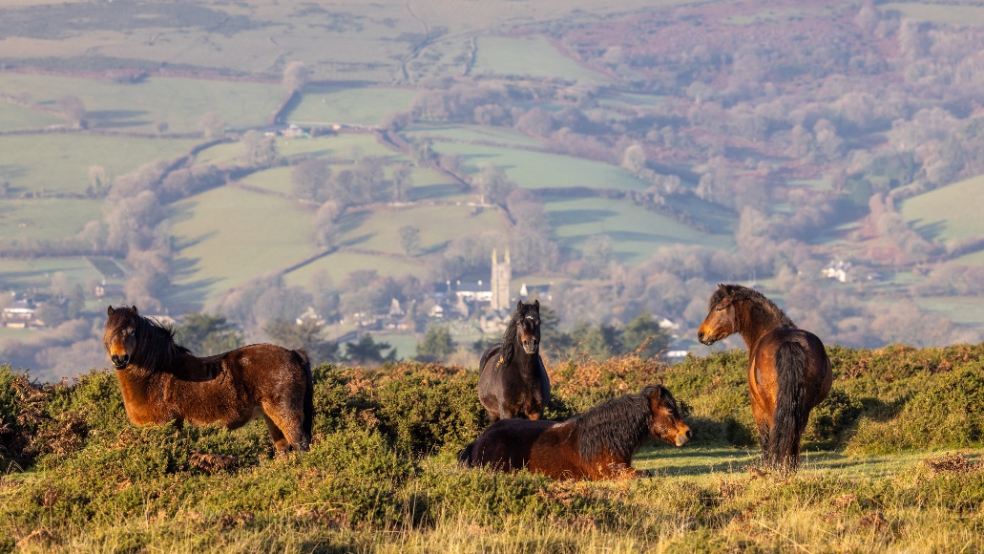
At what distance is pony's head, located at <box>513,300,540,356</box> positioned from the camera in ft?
52.5

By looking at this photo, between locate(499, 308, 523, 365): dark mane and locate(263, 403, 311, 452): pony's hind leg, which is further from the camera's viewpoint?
locate(499, 308, 523, 365): dark mane

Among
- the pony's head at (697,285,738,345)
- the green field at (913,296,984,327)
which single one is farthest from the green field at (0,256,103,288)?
the pony's head at (697,285,738,345)

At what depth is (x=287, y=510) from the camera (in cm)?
1155

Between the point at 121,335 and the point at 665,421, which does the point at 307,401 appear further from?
the point at 665,421

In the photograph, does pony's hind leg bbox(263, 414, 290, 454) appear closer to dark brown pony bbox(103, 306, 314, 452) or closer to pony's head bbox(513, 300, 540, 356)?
dark brown pony bbox(103, 306, 314, 452)

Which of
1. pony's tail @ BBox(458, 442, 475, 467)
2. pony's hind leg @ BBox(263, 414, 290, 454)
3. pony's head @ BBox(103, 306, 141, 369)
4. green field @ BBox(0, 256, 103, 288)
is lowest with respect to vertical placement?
green field @ BBox(0, 256, 103, 288)

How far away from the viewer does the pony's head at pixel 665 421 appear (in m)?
14.2

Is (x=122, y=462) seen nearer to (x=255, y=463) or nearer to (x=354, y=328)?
(x=255, y=463)

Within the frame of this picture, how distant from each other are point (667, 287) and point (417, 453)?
184 metres

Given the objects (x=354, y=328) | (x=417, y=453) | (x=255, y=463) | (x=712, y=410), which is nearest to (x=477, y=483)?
(x=255, y=463)

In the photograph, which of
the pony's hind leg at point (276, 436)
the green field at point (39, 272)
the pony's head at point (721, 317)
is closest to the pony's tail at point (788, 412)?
the pony's head at point (721, 317)

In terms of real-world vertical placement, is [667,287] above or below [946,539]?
below

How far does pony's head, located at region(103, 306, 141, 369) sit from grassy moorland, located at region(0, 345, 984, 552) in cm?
84

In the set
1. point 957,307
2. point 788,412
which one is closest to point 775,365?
point 788,412
